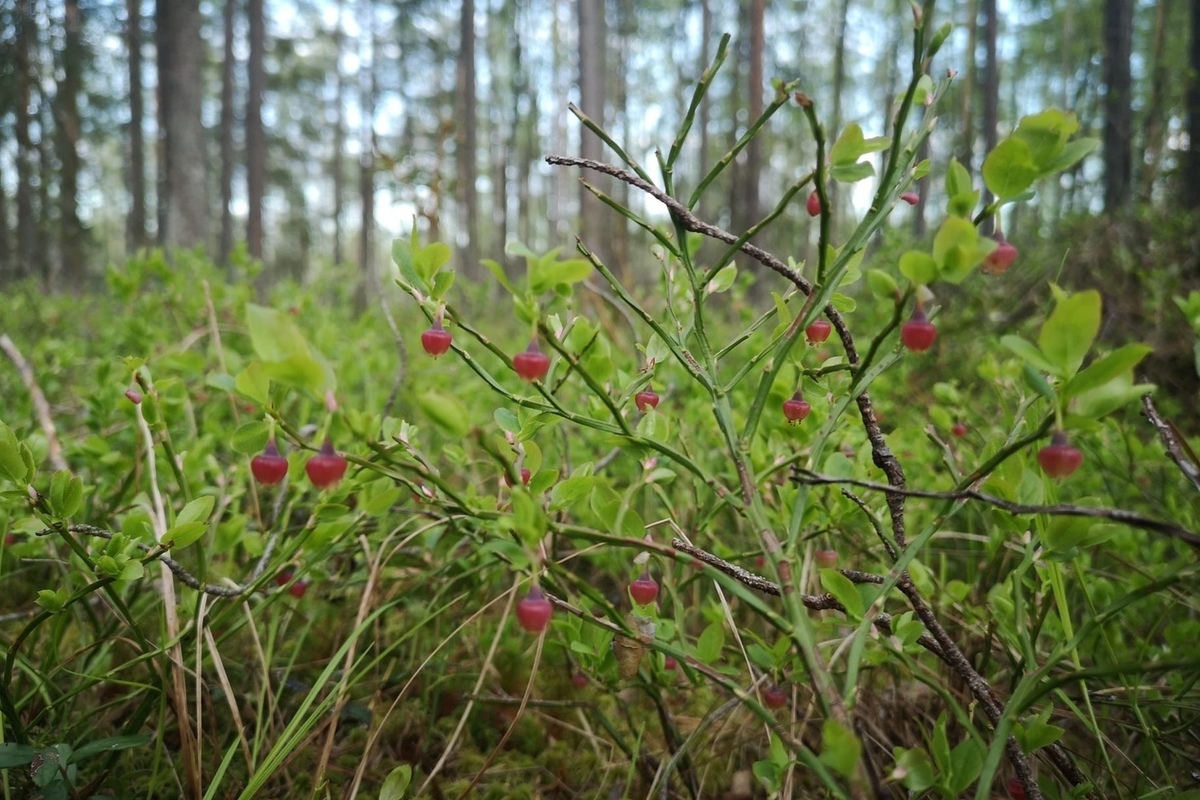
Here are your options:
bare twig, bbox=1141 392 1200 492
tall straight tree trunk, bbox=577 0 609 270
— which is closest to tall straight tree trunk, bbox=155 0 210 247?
tall straight tree trunk, bbox=577 0 609 270

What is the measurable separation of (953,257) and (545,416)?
0.52 meters

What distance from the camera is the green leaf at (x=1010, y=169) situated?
68cm

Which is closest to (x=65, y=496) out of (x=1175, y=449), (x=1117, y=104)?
(x=1175, y=449)

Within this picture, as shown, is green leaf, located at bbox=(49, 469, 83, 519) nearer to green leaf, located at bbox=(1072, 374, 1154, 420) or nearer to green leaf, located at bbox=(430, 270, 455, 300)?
green leaf, located at bbox=(430, 270, 455, 300)

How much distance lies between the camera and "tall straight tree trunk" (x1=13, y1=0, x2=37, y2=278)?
1144cm

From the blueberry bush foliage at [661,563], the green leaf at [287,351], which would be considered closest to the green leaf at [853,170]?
the blueberry bush foliage at [661,563]

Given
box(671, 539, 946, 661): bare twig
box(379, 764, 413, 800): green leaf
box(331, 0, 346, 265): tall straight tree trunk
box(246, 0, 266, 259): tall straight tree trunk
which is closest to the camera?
box(671, 539, 946, 661): bare twig

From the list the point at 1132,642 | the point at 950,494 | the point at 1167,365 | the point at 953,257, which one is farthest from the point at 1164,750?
the point at 1167,365

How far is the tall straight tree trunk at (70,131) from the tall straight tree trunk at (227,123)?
7.42ft

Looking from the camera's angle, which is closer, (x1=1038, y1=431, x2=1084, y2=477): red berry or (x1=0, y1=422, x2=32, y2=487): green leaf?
(x1=1038, y1=431, x2=1084, y2=477): red berry

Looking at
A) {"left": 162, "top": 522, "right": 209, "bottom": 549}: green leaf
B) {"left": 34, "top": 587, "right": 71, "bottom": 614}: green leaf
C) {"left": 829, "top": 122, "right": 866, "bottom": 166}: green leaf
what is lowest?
{"left": 34, "top": 587, "right": 71, "bottom": 614}: green leaf

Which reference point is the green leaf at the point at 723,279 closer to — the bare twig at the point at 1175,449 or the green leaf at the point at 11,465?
the bare twig at the point at 1175,449

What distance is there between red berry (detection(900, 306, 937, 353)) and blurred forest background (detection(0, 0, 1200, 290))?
293 cm

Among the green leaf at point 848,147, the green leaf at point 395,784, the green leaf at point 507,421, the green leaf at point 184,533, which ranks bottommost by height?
the green leaf at point 395,784
